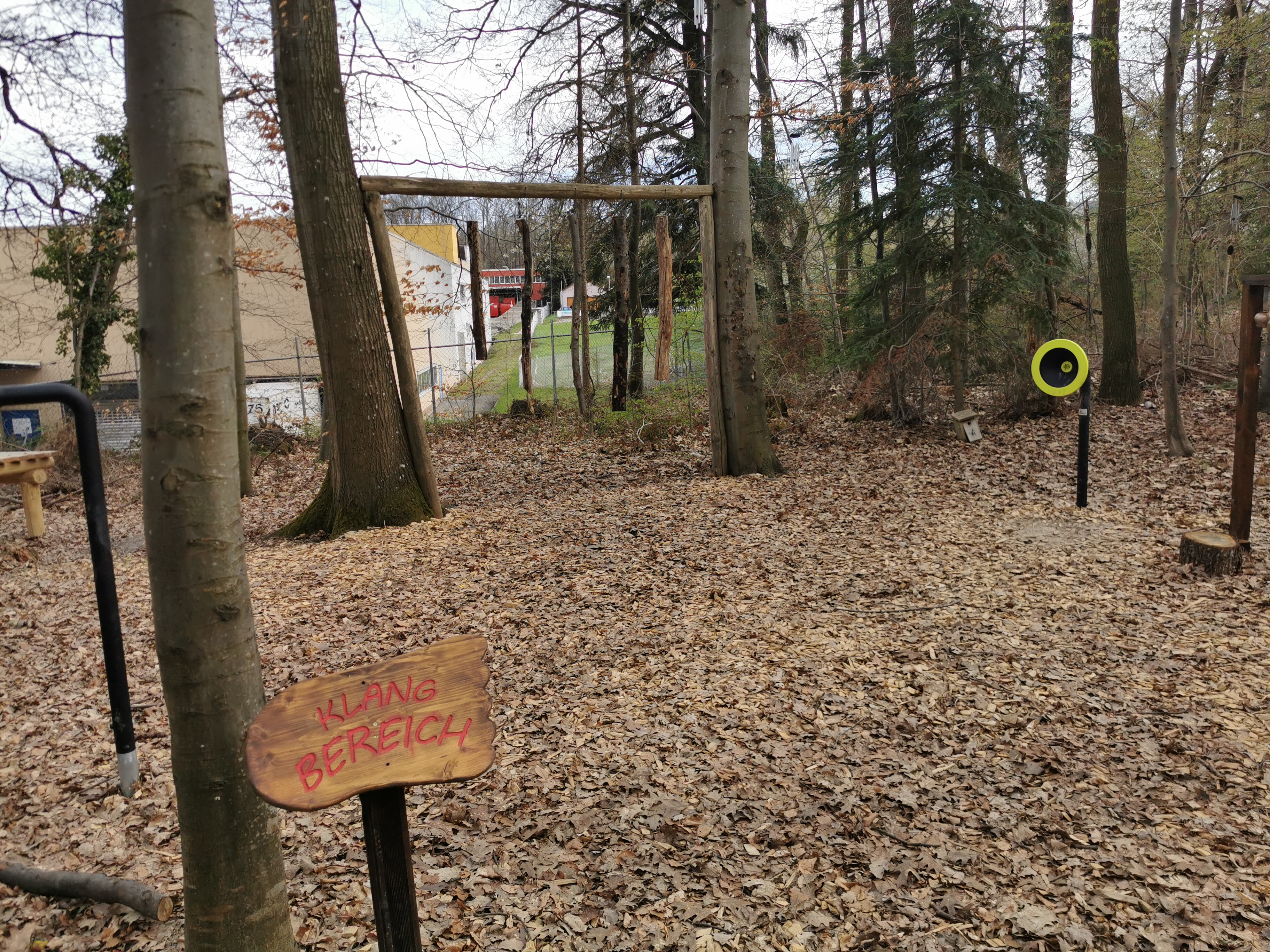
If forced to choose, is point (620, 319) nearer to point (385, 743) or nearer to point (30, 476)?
point (30, 476)

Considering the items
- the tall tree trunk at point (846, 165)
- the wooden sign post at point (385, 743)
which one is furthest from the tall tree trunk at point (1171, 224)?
the wooden sign post at point (385, 743)

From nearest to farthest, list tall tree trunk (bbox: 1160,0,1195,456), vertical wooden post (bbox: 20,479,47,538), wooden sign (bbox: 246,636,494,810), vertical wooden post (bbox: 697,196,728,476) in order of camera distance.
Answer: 1. wooden sign (bbox: 246,636,494,810)
2. tall tree trunk (bbox: 1160,0,1195,456)
3. vertical wooden post (bbox: 20,479,47,538)
4. vertical wooden post (bbox: 697,196,728,476)

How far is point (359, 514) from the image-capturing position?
7219mm

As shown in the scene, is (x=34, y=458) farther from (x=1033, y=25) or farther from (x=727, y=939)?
(x=1033, y=25)

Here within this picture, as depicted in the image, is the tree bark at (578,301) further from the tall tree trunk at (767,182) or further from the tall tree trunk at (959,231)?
the tall tree trunk at (959,231)

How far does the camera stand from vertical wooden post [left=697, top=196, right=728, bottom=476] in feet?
27.2

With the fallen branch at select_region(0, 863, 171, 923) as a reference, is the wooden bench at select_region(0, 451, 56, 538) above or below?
above

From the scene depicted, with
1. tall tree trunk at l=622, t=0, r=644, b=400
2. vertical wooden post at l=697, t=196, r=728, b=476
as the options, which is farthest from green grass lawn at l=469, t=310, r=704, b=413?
vertical wooden post at l=697, t=196, r=728, b=476

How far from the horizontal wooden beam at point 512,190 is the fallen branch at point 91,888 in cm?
557

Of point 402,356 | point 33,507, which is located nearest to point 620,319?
point 402,356

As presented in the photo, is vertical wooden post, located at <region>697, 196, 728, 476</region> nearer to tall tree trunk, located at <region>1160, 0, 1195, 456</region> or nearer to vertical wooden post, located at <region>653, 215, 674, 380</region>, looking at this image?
vertical wooden post, located at <region>653, 215, 674, 380</region>

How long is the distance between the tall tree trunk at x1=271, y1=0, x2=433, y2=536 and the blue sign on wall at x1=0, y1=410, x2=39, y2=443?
1254 cm

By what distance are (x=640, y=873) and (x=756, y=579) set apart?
305 cm

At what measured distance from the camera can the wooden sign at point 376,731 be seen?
5.60 feet
